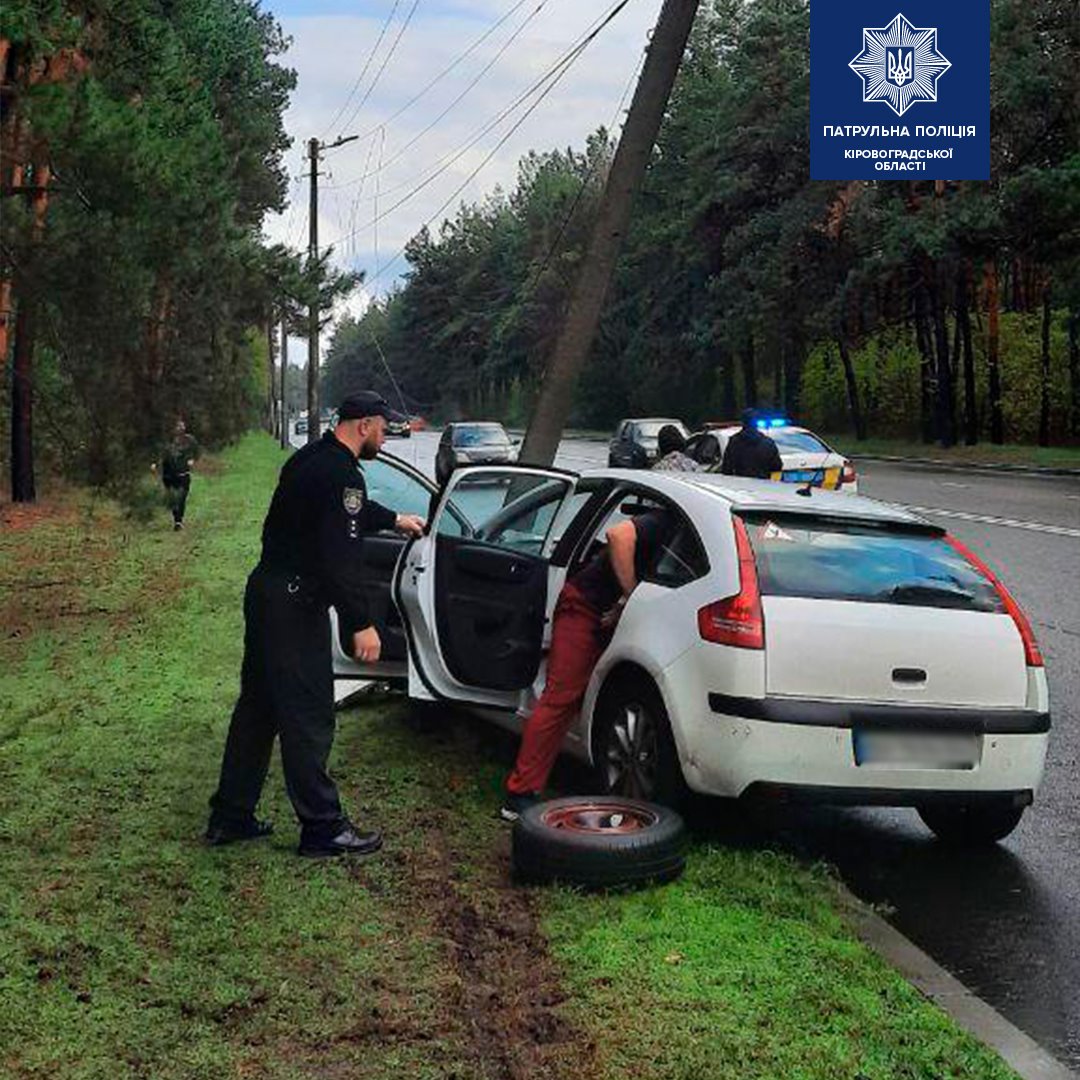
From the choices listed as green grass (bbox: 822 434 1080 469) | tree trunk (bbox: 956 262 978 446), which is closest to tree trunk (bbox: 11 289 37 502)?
green grass (bbox: 822 434 1080 469)

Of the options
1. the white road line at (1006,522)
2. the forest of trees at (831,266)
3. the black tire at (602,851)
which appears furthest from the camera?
the forest of trees at (831,266)

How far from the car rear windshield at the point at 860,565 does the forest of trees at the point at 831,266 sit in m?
12.9

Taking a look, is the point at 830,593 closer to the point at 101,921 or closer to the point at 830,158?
the point at 101,921

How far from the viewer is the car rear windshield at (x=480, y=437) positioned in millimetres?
37594

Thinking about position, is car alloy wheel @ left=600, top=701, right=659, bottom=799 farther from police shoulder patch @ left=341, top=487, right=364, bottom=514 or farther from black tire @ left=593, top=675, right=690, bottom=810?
police shoulder patch @ left=341, top=487, right=364, bottom=514

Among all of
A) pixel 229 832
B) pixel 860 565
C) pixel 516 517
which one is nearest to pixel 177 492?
pixel 516 517

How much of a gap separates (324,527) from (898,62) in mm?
21154

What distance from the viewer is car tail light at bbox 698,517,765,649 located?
18.3 ft

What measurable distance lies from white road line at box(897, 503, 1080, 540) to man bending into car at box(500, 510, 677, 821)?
39.2ft

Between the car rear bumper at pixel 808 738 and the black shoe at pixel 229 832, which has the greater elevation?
the car rear bumper at pixel 808 738

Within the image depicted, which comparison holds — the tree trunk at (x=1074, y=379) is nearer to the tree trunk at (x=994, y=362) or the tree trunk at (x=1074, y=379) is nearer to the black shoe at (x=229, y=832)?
the tree trunk at (x=994, y=362)

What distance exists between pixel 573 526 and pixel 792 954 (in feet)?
8.55

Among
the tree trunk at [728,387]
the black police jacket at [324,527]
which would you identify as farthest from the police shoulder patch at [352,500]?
the tree trunk at [728,387]

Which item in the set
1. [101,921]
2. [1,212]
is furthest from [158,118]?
[101,921]
